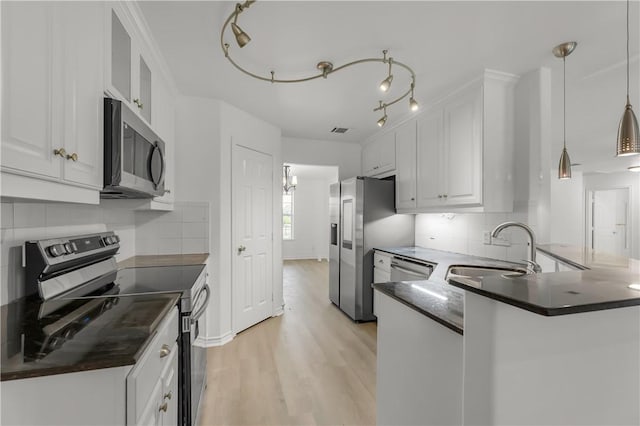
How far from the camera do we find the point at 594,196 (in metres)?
6.83

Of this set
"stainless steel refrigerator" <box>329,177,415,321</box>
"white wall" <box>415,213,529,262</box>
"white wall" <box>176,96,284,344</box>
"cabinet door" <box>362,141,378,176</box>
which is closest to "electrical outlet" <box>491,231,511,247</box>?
"white wall" <box>415,213,529,262</box>

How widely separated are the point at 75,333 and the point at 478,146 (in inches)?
110

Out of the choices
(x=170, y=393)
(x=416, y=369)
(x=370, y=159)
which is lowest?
(x=170, y=393)

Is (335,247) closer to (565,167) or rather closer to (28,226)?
(565,167)

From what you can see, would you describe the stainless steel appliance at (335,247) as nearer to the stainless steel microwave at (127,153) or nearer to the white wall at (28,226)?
the stainless steel microwave at (127,153)

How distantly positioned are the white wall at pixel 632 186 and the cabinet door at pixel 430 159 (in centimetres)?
600

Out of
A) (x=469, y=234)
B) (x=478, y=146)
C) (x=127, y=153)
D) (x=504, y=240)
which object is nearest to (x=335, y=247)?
(x=469, y=234)

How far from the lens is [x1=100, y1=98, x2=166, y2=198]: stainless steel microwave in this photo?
4.23 feet

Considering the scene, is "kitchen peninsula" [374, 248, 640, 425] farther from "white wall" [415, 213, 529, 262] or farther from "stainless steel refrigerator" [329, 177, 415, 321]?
"stainless steel refrigerator" [329, 177, 415, 321]

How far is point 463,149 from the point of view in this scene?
264cm

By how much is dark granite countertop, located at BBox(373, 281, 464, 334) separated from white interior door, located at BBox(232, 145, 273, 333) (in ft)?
7.06

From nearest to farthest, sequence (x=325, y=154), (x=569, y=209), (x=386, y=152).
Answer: (x=386, y=152), (x=325, y=154), (x=569, y=209)

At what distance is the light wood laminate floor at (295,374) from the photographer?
1.93m

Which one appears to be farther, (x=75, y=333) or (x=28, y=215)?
(x=28, y=215)
